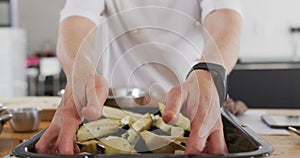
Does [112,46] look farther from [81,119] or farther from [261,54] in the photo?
[261,54]

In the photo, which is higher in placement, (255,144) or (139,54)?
(139,54)

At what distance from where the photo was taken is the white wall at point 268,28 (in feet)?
12.0

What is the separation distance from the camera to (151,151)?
2.15 feet

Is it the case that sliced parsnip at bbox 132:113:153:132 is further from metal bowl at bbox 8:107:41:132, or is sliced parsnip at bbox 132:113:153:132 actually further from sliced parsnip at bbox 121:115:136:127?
metal bowl at bbox 8:107:41:132

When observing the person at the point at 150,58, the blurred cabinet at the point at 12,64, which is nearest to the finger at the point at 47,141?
the person at the point at 150,58

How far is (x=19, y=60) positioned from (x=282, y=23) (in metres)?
2.18

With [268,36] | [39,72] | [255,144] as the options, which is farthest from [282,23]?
[255,144]

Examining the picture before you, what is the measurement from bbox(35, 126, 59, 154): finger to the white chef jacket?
0.21 meters

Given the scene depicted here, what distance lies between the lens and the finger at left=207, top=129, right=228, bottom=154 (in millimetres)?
601

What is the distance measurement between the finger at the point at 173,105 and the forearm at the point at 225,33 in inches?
11.1

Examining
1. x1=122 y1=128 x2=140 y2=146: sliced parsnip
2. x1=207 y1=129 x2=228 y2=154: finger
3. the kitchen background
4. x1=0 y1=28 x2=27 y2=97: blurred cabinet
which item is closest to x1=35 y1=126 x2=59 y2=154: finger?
x1=122 y1=128 x2=140 y2=146: sliced parsnip

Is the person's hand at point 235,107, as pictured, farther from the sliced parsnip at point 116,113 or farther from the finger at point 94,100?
the finger at point 94,100

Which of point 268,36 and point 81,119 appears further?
point 268,36

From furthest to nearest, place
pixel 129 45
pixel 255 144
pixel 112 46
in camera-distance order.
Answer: pixel 112 46
pixel 129 45
pixel 255 144
